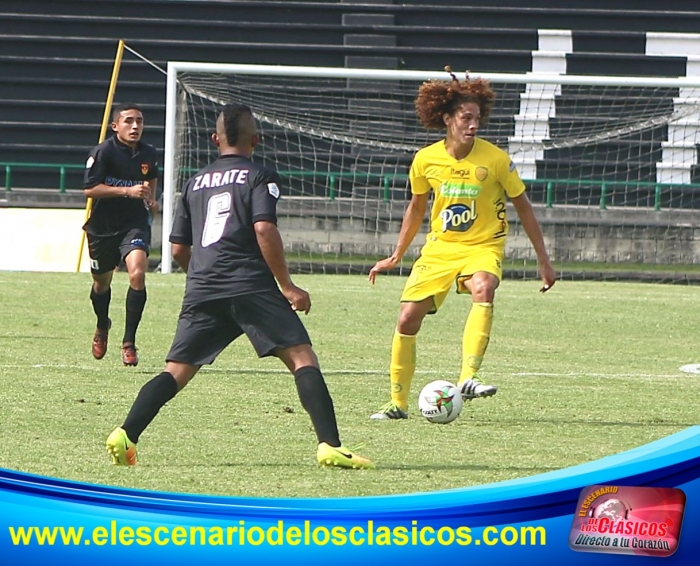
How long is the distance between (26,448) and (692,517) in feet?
12.7

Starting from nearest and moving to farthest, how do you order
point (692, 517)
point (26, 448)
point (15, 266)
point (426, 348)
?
1. point (692, 517)
2. point (26, 448)
3. point (426, 348)
4. point (15, 266)

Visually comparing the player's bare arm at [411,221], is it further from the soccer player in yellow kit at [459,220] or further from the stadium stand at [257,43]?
the stadium stand at [257,43]

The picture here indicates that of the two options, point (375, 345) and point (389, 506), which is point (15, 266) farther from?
point (389, 506)

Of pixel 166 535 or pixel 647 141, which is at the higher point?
pixel 647 141

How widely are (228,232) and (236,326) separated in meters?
0.40

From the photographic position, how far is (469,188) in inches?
286

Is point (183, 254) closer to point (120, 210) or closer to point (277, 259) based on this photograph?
point (277, 259)

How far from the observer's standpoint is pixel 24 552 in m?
2.46

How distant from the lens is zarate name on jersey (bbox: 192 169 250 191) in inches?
210

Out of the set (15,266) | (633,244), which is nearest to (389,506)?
(15,266)

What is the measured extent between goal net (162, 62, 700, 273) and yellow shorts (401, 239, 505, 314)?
10251mm

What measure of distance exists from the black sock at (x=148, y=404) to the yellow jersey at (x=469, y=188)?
97.2 inches

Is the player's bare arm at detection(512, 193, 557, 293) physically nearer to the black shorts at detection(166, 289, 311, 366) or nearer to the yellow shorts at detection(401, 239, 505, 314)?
the yellow shorts at detection(401, 239, 505, 314)

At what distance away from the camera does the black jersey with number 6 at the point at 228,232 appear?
533 centimetres
